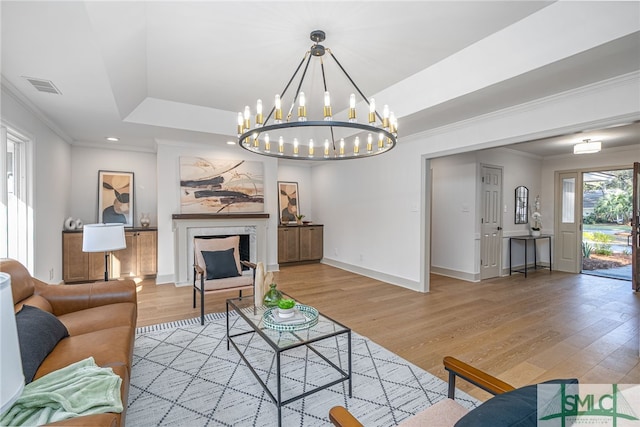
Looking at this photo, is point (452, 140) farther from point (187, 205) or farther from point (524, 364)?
point (187, 205)

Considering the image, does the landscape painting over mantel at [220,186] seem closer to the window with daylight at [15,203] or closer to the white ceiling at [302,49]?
the white ceiling at [302,49]

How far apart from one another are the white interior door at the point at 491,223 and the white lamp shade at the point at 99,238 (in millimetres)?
5540

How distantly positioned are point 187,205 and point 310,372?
12.7 feet

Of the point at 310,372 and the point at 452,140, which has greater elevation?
the point at 452,140

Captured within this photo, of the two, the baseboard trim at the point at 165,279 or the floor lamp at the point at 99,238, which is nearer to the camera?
the floor lamp at the point at 99,238

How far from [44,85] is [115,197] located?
10.2 ft

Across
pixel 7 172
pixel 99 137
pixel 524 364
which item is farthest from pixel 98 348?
pixel 99 137

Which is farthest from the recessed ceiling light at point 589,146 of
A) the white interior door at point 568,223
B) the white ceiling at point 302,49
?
the white ceiling at point 302,49

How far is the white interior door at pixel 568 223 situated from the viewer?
6.07 meters

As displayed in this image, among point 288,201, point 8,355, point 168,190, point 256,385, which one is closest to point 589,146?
point 288,201

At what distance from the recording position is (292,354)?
2.66 meters

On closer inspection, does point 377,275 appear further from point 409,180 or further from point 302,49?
point 302,49

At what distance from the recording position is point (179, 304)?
3973mm

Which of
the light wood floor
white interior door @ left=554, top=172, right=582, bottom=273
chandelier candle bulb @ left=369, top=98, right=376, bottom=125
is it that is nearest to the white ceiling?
chandelier candle bulb @ left=369, top=98, right=376, bottom=125
